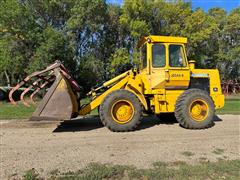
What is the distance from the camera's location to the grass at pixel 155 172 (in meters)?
4.81

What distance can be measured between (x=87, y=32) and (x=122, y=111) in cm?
2047

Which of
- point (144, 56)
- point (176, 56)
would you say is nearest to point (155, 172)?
point (176, 56)

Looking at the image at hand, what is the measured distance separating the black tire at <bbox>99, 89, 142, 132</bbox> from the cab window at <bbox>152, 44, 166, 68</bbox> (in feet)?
3.74

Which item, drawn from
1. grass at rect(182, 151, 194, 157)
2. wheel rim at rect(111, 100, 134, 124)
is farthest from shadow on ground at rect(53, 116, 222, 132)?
grass at rect(182, 151, 194, 157)

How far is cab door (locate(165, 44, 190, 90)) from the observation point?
350 inches

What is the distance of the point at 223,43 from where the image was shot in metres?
34.7

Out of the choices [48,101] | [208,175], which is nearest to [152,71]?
[48,101]

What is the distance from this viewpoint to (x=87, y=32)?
1105 inches

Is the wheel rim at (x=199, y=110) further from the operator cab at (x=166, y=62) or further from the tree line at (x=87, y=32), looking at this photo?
the tree line at (x=87, y=32)

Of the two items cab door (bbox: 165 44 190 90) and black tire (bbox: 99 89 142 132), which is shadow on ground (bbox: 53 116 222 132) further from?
cab door (bbox: 165 44 190 90)

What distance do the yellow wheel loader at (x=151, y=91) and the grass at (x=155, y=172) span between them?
3.25 meters

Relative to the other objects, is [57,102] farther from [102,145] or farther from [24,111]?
[24,111]

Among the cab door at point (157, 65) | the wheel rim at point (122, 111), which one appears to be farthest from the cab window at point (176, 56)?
the wheel rim at point (122, 111)

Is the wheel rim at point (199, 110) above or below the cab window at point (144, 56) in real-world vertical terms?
below
